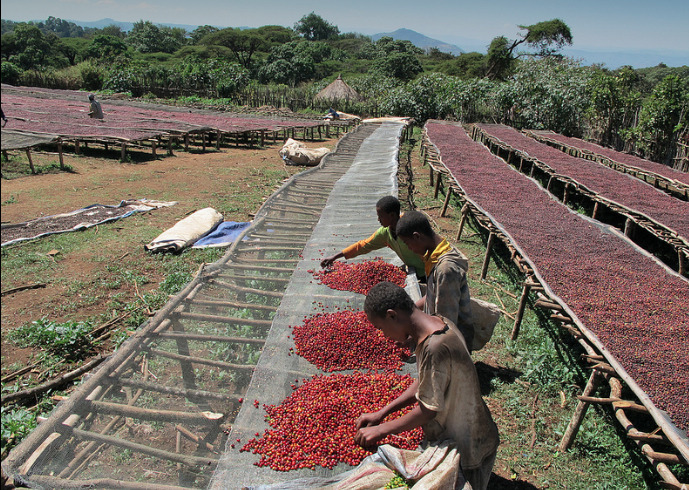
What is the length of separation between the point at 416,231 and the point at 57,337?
12.6 feet

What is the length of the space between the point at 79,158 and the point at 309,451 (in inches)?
530

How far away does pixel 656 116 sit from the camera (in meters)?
12.2

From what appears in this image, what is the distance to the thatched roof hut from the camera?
27000 millimetres

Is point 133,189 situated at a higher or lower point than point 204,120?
lower

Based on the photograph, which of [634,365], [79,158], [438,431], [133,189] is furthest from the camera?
[79,158]

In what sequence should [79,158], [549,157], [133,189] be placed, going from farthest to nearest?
[79,158] < [549,157] < [133,189]

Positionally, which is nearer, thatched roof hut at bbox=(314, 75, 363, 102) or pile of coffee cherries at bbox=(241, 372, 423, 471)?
pile of coffee cherries at bbox=(241, 372, 423, 471)

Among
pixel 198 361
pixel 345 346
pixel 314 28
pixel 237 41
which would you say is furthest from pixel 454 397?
pixel 314 28

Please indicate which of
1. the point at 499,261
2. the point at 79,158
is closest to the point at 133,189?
the point at 79,158

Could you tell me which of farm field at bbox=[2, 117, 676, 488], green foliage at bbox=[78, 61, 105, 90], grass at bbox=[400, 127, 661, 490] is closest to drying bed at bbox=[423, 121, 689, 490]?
grass at bbox=[400, 127, 661, 490]

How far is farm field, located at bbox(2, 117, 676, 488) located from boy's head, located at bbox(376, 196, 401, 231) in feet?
6.24

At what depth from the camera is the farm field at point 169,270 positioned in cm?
350

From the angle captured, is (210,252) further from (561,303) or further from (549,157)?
(549,157)

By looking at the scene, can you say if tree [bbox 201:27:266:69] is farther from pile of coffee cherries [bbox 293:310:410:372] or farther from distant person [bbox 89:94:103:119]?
pile of coffee cherries [bbox 293:310:410:372]
